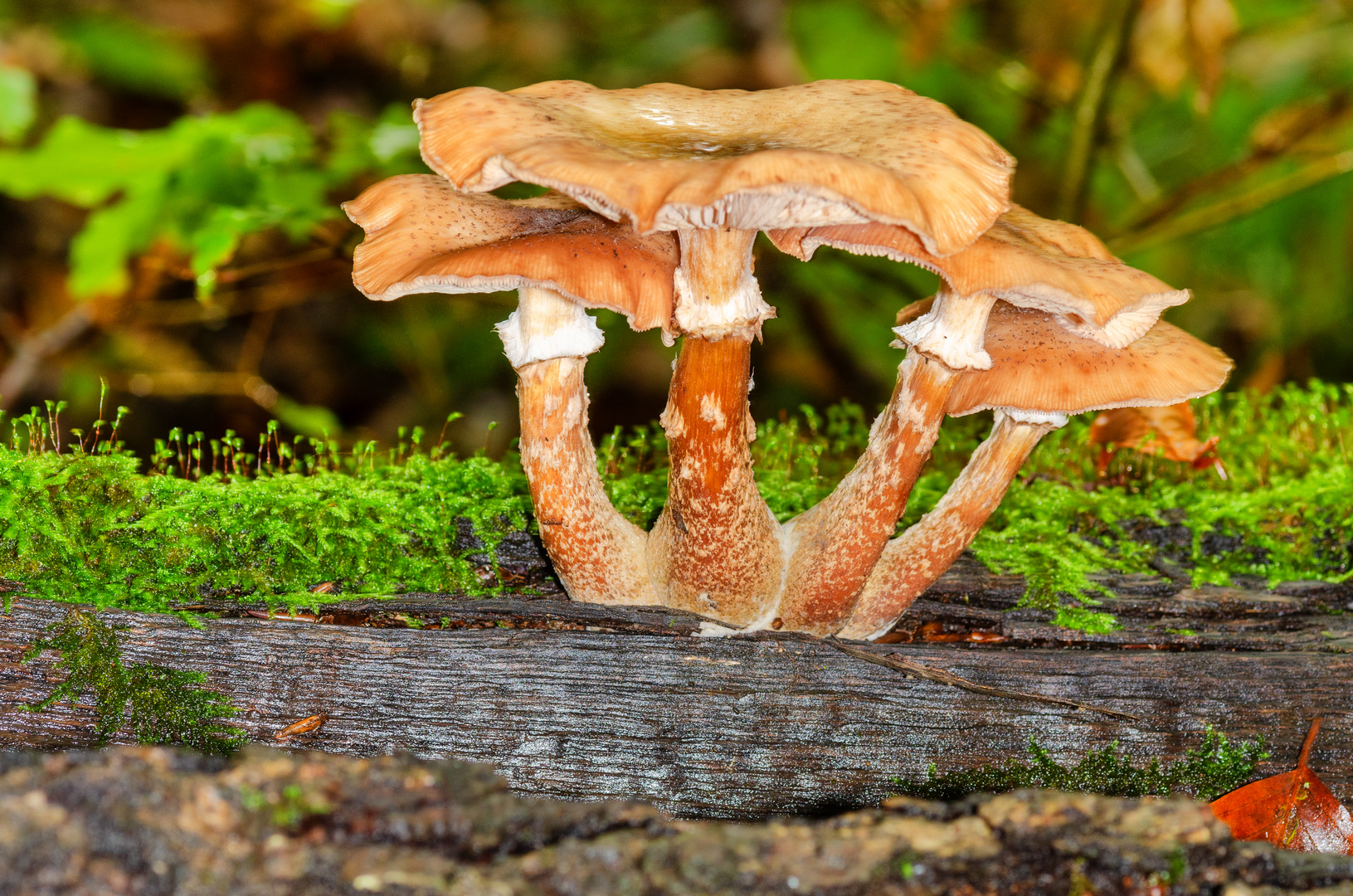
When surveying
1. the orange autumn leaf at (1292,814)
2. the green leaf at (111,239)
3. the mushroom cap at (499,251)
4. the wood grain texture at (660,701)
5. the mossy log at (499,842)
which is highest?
the mushroom cap at (499,251)

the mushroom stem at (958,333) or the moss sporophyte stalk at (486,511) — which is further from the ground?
the mushroom stem at (958,333)

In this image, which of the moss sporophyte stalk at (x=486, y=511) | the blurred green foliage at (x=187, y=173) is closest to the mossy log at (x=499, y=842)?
the moss sporophyte stalk at (x=486, y=511)

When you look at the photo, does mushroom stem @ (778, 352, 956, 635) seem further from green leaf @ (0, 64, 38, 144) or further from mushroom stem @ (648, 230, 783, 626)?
green leaf @ (0, 64, 38, 144)

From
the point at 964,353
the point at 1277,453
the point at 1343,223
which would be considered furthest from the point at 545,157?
the point at 1343,223

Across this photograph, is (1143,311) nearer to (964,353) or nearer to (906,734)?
(964,353)

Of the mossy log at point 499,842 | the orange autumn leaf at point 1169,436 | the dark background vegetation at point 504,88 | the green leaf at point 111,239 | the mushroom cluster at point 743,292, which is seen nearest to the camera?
the mossy log at point 499,842

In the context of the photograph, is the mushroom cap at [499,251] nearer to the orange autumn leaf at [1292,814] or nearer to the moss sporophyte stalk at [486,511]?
the moss sporophyte stalk at [486,511]

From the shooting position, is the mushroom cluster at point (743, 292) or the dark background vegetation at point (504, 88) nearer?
the mushroom cluster at point (743, 292)

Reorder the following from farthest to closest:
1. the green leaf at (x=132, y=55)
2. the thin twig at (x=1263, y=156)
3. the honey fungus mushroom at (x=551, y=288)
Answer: the green leaf at (x=132, y=55)
the thin twig at (x=1263, y=156)
the honey fungus mushroom at (x=551, y=288)
